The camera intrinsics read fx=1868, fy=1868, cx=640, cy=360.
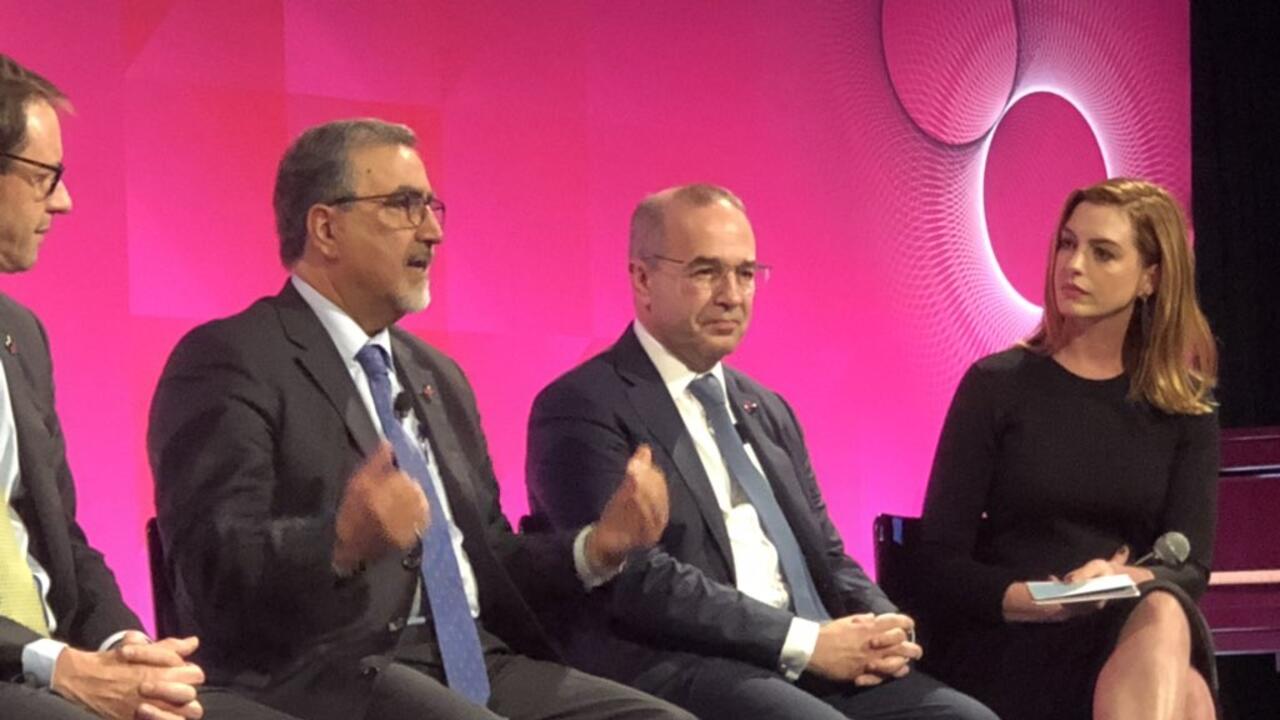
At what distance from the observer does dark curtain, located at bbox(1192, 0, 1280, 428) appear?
6.23 meters

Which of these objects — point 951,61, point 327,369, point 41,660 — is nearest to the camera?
point 41,660

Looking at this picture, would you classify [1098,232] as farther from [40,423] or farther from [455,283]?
[40,423]

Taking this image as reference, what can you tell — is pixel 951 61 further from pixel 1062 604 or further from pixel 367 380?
pixel 367 380

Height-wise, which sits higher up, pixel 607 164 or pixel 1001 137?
pixel 1001 137

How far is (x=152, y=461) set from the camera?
124 inches

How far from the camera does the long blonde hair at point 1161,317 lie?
14.2 feet

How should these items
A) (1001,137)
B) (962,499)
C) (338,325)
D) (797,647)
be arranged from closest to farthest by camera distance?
1. (338,325)
2. (797,647)
3. (962,499)
4. (1001,137)

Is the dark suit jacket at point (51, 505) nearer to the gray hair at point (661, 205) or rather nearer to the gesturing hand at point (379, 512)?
the gesturing hand at point (379, 512)

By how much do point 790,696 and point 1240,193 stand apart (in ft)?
11.2

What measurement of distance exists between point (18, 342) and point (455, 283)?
1650 millimetres

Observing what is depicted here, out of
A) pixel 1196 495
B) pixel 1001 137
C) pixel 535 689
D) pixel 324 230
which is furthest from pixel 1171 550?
pixel 1001 137

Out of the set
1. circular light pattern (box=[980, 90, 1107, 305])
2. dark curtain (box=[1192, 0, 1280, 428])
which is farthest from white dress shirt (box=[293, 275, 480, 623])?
dark curtain (box=[1192, 0, 1280, 428])

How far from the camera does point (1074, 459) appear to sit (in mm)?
4254

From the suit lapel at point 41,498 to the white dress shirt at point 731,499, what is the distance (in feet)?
4.47
